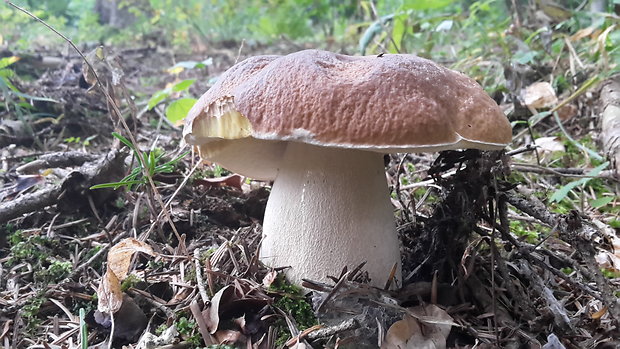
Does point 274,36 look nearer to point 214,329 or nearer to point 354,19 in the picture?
point 354,19

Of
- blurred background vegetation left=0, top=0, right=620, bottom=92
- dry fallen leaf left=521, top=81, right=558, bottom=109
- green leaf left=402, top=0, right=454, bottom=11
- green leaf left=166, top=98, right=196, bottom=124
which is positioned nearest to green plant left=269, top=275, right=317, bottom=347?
green leaf left=166, top=98, right=196, bottom=124

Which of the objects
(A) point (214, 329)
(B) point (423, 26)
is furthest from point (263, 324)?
(B) point (423, 26)

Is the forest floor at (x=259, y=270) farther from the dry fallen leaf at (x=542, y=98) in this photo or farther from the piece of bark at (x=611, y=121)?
the dry fallen leaf at (x=542, y=98)

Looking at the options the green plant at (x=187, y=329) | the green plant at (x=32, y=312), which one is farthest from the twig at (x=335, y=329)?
the green plant at (x=32, y=312)

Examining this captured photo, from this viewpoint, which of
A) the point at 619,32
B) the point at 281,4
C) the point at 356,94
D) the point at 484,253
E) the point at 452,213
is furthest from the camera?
the point at 281,4

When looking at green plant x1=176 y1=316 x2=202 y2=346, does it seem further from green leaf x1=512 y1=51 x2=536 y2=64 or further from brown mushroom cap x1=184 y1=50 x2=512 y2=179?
green leaf x1=512 y1=51 x2=536 y2=64

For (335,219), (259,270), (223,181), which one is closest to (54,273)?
(259,270)

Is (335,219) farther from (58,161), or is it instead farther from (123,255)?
(58,161)
